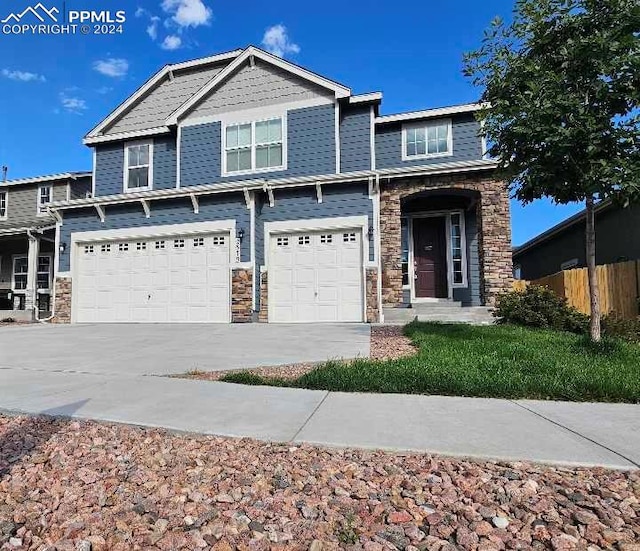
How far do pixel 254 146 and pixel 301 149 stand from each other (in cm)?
151

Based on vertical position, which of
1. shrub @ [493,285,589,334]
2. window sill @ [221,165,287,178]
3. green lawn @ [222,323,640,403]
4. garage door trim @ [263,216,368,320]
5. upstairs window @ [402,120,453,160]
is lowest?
green lawn @ [222,323,640,403]

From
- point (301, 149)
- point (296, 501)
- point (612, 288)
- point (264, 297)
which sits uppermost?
point (301, 149)

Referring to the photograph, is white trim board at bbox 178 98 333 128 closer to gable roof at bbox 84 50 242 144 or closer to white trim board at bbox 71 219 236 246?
gable roof at bbox 84 50 242 144

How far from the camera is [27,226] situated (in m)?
16.3

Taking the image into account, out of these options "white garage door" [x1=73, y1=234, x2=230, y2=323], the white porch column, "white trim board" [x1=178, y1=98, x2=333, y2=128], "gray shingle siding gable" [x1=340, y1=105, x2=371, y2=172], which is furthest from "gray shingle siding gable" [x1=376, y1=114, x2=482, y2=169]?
the white porch column

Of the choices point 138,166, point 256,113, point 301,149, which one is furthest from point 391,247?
point 138,166

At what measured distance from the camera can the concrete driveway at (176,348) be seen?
5730mm

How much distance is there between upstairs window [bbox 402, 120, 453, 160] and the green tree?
20.9 ft

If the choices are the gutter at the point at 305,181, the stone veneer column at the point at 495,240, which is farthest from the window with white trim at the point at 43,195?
the stone veneer column at the point at 495,240

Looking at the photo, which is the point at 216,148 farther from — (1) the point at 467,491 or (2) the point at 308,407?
(1) the point at 467,491

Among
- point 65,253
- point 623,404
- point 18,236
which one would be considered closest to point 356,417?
point 623,404

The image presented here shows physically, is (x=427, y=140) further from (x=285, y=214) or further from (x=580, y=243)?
(x=580, y=243)

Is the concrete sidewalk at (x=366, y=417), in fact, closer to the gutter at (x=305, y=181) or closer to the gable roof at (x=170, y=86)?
the gutter at (x=305, y=181)

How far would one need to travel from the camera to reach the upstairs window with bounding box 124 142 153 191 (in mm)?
14250
